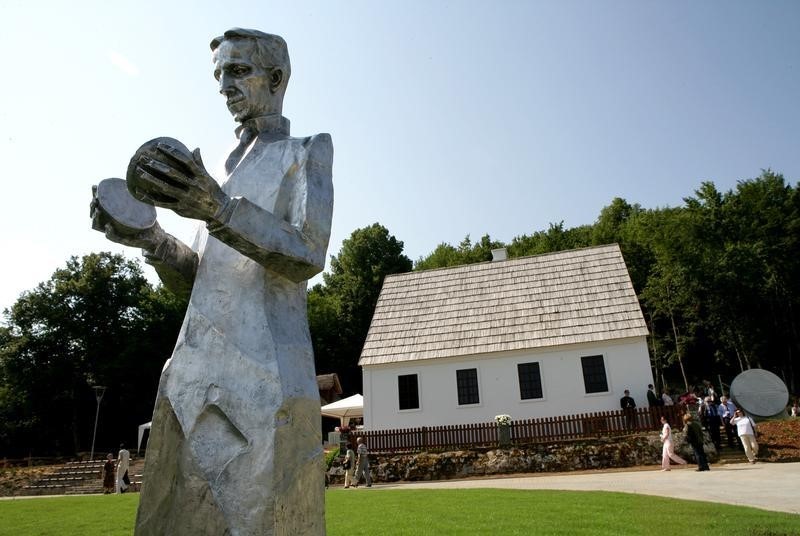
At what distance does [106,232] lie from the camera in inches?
97.7

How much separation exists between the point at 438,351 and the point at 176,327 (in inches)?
1120

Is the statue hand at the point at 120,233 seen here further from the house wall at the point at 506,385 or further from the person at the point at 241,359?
the house wall at the point at 506,385

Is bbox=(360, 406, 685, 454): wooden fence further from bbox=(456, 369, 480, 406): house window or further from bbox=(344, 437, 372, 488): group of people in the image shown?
bbox=(456, 369, 480, 406): house window

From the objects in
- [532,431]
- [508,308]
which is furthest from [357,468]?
[508,308]

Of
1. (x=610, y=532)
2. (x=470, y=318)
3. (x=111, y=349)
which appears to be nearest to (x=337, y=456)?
(x=470, y=318)

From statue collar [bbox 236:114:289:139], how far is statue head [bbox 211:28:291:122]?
20 millimetres

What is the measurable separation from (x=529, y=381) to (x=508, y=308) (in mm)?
3895

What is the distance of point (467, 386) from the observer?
2592cm

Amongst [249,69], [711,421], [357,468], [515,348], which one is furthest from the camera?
[515,348]

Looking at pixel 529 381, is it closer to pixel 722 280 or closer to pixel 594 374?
pixel 594 374

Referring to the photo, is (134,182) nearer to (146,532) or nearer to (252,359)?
(252,359)

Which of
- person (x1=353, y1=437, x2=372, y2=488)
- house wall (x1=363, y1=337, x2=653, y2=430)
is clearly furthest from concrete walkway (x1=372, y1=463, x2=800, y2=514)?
Result: house wall (x1=363, y1=337, x2=653, y2=430)

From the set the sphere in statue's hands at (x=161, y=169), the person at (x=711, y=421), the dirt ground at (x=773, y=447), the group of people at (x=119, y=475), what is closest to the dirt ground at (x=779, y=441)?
the dirt ground at (x=773, y=447)

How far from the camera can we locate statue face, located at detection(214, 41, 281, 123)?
2.62 meters
